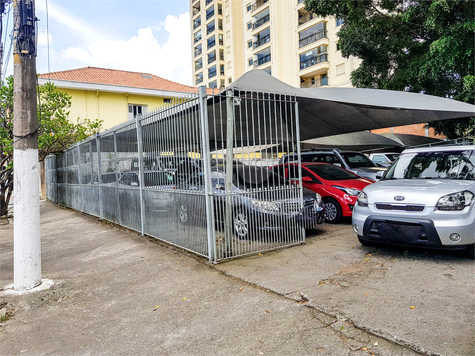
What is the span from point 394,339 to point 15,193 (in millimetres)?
4746

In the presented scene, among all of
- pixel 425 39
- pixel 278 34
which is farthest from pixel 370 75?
pixel 278 34

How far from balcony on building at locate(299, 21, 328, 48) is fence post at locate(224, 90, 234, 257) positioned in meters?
29.5

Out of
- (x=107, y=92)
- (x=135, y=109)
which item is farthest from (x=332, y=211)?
(x=135, y=109)

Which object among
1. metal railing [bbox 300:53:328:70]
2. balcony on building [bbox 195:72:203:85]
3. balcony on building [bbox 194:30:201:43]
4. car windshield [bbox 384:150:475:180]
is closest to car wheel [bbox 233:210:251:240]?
car windshield [bbox 384:150:475:180]

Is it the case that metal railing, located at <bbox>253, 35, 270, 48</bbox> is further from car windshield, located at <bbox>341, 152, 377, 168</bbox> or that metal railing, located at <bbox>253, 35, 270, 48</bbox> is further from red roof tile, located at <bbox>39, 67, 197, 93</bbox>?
car windshield, located at <bbox>341, 152, 377, 168</bbox>

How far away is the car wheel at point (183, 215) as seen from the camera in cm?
617

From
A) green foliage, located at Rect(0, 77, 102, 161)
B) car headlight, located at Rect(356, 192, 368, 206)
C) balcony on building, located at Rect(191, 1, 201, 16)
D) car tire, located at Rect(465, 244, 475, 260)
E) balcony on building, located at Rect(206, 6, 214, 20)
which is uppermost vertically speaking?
balcony on building, located at Rect(191, 1, 201, 16)

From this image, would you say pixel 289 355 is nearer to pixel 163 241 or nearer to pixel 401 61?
pixel 163 241

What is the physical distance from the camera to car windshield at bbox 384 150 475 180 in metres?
5.54

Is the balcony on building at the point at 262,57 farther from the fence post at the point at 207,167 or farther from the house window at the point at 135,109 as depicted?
the fence post at the point at 207,167

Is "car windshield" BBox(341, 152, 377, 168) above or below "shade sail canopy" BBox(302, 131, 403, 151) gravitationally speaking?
below

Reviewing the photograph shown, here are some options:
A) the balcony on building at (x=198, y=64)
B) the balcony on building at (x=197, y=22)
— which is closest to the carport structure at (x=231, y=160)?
the balcony on building at (x=198, y=64)

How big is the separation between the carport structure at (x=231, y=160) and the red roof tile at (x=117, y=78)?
17915mm

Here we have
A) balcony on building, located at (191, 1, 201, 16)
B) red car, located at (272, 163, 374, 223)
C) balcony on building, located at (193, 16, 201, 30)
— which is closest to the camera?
red car, located at (272, 163, 374, 223)
